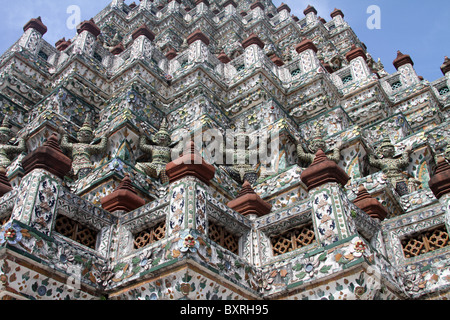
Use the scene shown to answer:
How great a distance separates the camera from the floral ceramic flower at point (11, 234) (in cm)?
543

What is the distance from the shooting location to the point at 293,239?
6.95 m

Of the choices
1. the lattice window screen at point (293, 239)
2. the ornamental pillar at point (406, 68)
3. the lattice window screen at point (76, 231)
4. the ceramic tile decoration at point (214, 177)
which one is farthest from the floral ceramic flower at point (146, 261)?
the ornamental pillar at point (406, 68)

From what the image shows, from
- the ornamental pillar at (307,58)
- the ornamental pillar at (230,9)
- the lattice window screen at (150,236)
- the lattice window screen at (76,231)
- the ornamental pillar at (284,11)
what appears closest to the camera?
the lattice window screen at (76,231)

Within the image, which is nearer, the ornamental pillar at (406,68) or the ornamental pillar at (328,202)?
the ornamental pillar at (328,202)

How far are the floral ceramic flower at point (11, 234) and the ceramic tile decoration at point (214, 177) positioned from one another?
1 cm

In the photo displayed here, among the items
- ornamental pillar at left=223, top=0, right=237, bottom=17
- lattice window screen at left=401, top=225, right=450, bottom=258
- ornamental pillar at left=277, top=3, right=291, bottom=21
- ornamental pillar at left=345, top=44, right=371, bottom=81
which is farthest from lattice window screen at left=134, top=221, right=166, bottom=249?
ornamental pillar at left=277, top=3, right=291, bottom=21

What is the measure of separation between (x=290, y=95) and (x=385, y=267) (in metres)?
11.0

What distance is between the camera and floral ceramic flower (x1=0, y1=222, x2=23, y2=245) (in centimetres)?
543

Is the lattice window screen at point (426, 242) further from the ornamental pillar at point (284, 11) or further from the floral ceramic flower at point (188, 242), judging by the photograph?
the ornamental pillar at point (284, 11)

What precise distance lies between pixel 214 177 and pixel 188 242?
4.02m

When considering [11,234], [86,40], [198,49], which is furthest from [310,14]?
[11,234]

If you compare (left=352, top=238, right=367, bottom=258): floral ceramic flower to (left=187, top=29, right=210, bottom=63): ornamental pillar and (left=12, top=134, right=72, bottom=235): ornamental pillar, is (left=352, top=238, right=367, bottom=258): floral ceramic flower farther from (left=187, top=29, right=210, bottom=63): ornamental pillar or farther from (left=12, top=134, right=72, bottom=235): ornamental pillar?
(left=187, top=29, right=210, bottom=63): ornamental pillar

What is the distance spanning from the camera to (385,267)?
21.1 feet

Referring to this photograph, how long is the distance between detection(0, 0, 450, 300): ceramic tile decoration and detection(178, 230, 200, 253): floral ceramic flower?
0.03 m
